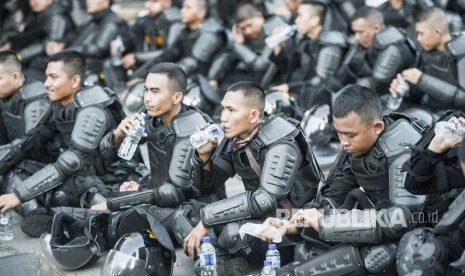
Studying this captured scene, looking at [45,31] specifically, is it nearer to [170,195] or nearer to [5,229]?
[5,229]

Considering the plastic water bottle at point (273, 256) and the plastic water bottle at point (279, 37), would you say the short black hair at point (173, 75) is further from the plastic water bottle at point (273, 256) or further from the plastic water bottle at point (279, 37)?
the plastic water bottle at point (279, 37)

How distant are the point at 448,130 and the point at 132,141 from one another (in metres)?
2.97

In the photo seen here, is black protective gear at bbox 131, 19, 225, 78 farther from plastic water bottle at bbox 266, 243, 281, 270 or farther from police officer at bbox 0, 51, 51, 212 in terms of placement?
plastic water bottle at bbox 266, 243, 281, 270

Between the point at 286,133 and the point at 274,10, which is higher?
the point at 286,133

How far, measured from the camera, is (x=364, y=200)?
745 centimetres

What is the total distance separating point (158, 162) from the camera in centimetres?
873

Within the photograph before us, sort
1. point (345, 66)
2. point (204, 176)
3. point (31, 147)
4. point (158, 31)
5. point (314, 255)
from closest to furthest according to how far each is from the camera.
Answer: point (314, 255) < point (204, 176) < point (31, 147) < point (345, 66) < point (158, 31)

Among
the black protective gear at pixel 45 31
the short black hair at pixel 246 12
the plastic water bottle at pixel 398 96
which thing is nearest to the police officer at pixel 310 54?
the short black hair at pixel 246 12

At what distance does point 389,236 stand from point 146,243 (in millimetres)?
1749

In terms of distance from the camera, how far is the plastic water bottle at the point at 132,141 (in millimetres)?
8680

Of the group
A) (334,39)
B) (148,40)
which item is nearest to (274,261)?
(334,39)

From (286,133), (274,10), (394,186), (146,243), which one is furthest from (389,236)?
(274,10)

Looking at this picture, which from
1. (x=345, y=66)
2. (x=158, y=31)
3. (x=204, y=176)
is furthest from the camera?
(x=158, y=31)

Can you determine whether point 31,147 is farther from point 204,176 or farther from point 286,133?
point 286,133
